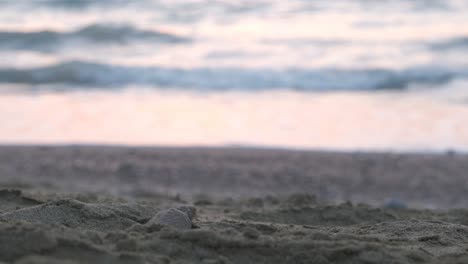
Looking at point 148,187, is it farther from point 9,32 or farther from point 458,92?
point 9,32

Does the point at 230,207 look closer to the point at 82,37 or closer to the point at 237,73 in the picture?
the point at 237,73

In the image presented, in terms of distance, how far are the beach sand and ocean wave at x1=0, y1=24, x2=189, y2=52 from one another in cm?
822

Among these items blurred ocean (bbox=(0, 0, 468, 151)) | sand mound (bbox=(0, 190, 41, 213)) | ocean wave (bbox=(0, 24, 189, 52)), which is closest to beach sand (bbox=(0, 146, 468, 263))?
sand mound (bbox=(0, 190, 41, 213))

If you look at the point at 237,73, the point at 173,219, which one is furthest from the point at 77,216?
the point at 237,73

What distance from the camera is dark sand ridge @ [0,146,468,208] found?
7.73 m

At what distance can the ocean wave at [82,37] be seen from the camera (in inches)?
679

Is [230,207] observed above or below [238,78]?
below

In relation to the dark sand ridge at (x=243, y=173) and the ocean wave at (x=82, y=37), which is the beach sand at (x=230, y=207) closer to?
the dark sand ridge at (x=243, y=173)

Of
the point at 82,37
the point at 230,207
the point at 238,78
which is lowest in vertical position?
the point at 230,207

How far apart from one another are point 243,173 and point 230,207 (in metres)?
2.87

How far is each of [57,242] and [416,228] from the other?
1.90m

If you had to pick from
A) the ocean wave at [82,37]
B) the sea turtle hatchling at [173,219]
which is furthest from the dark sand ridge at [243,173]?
the ocean wave at [82,37]

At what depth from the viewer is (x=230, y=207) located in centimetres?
542

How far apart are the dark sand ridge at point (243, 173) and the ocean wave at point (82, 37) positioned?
8.27m
